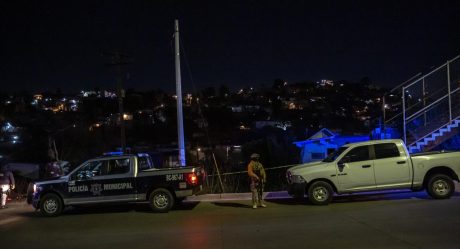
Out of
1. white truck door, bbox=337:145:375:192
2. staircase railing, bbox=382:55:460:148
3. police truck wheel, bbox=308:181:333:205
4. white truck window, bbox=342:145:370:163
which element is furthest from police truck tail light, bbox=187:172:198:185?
staircase railing, bbox=382:55:460:148

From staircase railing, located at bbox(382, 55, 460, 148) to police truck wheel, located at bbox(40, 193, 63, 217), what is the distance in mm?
12745

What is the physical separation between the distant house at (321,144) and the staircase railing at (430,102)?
9366 mm

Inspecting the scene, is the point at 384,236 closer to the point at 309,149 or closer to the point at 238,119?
the point at 309,149

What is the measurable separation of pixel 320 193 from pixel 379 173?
1.74 meters

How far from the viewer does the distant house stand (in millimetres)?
31859

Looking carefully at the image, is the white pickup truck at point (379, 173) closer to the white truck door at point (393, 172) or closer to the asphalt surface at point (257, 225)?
the white truck door at point (393, 172)

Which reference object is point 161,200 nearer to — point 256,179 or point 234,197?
point 256,179

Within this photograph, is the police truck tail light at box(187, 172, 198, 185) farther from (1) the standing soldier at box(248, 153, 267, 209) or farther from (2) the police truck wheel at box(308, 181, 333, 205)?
(2) the police truck wheel at box(308, 181, 333, 205)

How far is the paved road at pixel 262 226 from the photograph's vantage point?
9.35 m

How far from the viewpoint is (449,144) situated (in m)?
21.7

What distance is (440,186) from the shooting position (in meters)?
13.9

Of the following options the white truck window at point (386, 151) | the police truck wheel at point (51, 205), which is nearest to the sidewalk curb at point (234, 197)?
the white truck window at point (386, 151)

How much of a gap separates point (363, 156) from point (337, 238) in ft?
17.4

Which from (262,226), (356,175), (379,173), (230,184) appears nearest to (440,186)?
(379,173)
